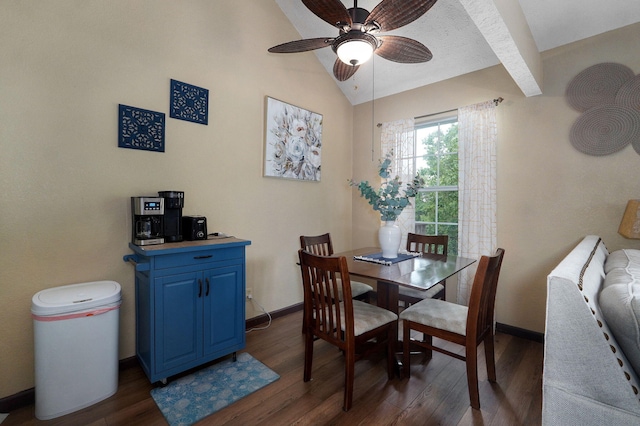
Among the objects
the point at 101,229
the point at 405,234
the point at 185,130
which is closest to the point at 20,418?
the point at 101,229

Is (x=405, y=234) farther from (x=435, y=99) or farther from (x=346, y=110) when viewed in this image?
(x=346, y=110)

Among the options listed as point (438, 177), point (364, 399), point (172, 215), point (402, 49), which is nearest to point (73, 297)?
point (172, 215)

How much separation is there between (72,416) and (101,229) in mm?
1125

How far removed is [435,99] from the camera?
325cm

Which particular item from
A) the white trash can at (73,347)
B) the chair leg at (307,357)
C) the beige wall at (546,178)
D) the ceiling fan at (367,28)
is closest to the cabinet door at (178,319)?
the white trash can at (73,347)

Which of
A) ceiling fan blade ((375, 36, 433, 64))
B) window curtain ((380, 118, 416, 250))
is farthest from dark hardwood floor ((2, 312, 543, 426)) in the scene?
ceiling fan blade ((375, 36, 433, 64))

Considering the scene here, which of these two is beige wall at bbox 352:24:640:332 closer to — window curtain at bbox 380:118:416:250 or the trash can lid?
window curtain at bbox 380:118:416:250

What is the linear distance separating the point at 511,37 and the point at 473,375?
214 cm

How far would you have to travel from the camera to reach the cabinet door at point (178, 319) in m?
1.81

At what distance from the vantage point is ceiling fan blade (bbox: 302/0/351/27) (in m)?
1.58

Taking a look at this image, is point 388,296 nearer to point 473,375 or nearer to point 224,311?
point 473,375

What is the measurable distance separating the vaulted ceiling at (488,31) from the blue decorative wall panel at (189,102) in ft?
3.58

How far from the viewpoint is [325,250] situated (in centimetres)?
283

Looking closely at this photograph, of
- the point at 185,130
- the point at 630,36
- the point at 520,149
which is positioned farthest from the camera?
the point at 520,149
